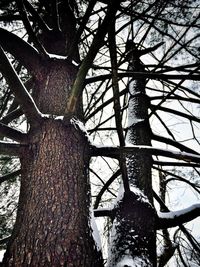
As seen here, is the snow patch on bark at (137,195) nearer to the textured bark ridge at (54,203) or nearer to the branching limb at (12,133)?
the textured bark ridge at (54,203)

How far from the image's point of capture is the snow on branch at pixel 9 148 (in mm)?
1246

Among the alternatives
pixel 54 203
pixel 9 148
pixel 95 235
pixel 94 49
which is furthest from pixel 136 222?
pixel 94 49

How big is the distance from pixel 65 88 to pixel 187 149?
1024 mm

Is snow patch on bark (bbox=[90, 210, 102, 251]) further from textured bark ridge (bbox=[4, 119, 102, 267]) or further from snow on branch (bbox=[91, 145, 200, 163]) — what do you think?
snow on branch (bbox=[91, 145, 200, 163])

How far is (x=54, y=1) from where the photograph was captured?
1.74 metres

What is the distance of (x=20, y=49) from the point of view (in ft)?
5.06

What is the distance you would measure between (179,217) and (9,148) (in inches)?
38.5

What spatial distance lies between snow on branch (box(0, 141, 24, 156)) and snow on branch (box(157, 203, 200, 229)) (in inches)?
33.4

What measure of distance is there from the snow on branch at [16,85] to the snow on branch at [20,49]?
451 mm

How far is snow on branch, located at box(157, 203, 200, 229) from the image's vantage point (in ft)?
4.66

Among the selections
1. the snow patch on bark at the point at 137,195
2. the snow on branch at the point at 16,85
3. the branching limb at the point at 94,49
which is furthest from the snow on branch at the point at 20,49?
the snow patch on bark at the point at 137,195

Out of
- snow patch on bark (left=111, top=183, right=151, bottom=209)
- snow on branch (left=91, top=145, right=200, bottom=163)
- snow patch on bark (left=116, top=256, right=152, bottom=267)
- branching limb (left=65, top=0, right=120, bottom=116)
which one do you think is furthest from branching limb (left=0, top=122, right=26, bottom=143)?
snow patch on bark (left=116, top=256, right=152, bottom=267)

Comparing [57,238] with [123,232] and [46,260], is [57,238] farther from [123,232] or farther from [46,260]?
[123,232]

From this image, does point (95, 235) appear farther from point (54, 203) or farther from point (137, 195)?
point (137, 195)
